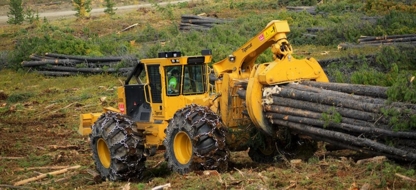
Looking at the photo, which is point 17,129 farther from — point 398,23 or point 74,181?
point 398,23

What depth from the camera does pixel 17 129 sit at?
21.0 meters

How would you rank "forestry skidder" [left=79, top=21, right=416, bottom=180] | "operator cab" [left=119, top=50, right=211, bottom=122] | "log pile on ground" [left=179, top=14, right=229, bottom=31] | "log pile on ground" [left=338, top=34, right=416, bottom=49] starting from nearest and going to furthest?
"forestry skidder" [left=79, top=21, right=416, bottom=180]
"operator cab" [left=119, top=50, right=211, bottom=122]
"log pile on ground" [left=338, top=34, right=416, bottom=49]
"log pile on ground" [left=179, top=14, right=229, bottom=31]

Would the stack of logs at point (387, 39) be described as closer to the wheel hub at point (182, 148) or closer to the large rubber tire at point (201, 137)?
the wheel hub at point (182, 148)

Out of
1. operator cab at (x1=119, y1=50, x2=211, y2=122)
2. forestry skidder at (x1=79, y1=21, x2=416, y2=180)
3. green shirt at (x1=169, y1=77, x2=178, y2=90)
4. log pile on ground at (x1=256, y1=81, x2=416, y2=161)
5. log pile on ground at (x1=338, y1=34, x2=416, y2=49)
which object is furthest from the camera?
log pile on ground at (x1=338, y1=34, x2=416, y2=49)

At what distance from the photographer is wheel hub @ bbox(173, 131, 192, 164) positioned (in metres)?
13.1

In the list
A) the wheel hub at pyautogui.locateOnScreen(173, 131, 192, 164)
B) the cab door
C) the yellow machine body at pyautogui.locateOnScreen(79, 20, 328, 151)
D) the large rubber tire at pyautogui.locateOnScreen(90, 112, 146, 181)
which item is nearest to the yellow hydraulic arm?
the yellow machine body at pyautogui.locateOnScreen(79, 20, 328, 151)

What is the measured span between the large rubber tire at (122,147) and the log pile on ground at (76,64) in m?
13.7

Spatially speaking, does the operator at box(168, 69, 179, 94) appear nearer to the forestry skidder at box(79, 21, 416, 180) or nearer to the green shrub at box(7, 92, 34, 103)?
the forestry skidder at box(79, 21, 416, 180)

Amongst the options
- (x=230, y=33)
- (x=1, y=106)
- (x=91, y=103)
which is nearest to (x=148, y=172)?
(x=91, y=103)

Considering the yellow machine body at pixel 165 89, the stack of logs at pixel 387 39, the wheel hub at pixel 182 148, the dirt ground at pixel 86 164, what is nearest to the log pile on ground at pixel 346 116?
the dirt ground at pixel 86 164

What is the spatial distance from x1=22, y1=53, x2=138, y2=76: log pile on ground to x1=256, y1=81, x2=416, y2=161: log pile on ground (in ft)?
50.8

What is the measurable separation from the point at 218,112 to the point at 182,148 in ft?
3.35

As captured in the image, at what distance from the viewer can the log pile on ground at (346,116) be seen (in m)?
10.5

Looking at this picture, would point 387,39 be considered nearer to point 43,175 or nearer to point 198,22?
point 198,22
